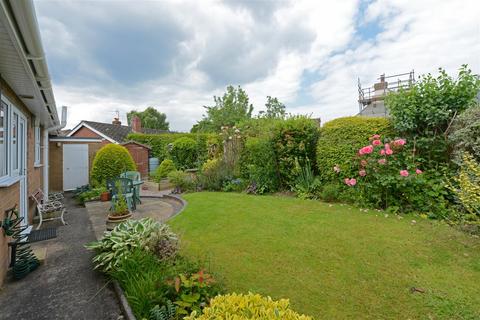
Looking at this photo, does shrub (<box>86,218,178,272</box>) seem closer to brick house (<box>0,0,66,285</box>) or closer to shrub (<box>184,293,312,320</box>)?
brick house (<box>0,0,66,285</box>)

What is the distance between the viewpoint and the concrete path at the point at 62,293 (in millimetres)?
2457

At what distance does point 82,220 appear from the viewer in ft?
20.3

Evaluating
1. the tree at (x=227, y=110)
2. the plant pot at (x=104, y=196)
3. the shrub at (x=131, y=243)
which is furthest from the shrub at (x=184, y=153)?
the tree at (x=227, y=110)

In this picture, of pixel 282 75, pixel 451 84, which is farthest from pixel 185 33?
pixel 451 84

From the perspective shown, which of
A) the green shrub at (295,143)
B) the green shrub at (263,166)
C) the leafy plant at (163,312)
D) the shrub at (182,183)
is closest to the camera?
the leafy plant at (163,312)

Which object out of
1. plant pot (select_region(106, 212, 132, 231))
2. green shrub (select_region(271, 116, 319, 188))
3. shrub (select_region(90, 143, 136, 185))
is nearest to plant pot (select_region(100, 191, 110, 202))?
shrub (select_region(90, 143, 136, 185))

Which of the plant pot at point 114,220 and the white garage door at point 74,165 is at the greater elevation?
the white garage door at point 74,165

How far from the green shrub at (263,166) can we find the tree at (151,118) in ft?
112

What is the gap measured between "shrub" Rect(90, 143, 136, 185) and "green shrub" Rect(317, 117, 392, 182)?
820 centimetres

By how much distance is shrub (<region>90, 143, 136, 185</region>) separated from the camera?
967cm

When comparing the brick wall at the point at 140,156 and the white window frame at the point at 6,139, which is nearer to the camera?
the white window frame at the point at 6,139

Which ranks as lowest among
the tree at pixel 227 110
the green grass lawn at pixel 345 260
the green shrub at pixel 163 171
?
the green grass lawn at pixel 345 260

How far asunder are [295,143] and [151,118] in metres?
36.6

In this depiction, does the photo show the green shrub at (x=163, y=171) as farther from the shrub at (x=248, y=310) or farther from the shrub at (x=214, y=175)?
the shrub at (x=248, y=310)
